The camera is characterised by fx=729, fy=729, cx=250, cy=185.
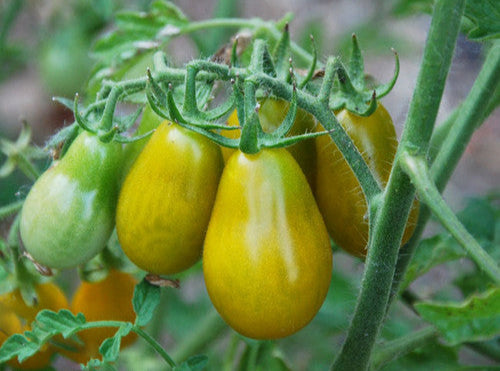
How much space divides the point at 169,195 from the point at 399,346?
38 centimetres

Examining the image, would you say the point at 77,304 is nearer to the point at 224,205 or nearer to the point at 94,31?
the point at 224,205

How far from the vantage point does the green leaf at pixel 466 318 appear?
645mm

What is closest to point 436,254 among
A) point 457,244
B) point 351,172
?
point 457,244

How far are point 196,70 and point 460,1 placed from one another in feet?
0.88

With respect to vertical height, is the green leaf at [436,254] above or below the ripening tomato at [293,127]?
below

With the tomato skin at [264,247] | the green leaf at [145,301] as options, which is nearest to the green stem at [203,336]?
the green leaf at [145,301]

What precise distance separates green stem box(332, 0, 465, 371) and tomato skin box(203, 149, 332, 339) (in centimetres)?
6

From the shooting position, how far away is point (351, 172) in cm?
83

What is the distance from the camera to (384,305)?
81cm

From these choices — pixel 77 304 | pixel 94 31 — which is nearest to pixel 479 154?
pixel 94 31

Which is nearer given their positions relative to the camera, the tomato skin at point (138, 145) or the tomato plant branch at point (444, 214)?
the tomato plant branch at point (444, 214)

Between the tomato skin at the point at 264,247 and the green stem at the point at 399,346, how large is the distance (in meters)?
0.21

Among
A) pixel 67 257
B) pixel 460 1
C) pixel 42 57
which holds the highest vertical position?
pixel 460 1

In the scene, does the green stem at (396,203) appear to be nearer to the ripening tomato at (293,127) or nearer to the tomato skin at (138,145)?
the ripening tomato at (293,127)
